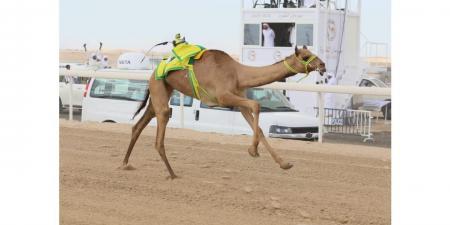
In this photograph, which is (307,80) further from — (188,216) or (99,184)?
(188,216)

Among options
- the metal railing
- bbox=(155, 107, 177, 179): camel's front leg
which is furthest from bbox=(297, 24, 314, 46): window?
bbox=(155, 107, 177, 179): camel's front leg

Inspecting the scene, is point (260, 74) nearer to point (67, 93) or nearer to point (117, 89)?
point (117, 89)

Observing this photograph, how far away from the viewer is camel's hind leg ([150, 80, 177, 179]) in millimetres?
9984

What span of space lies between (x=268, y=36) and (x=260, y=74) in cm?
997

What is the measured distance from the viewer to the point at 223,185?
9914 millimetres

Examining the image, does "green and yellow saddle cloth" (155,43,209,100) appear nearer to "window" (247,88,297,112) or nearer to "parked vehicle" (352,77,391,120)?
"window" (247,88,297,112)

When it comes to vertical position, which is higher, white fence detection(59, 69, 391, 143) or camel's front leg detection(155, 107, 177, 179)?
white fence detection(59, 69, 391, 143)

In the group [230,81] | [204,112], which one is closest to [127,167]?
[230,81]

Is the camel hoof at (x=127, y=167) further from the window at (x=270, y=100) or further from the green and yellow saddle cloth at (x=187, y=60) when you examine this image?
the window at (x=270, y=100)

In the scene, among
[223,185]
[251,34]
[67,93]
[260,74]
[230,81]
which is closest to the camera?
[260,74]

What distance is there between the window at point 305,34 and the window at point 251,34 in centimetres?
89

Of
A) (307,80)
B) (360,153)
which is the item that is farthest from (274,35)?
(360,153)

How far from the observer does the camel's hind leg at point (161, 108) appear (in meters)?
9.98

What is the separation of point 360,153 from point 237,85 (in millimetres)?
3216
